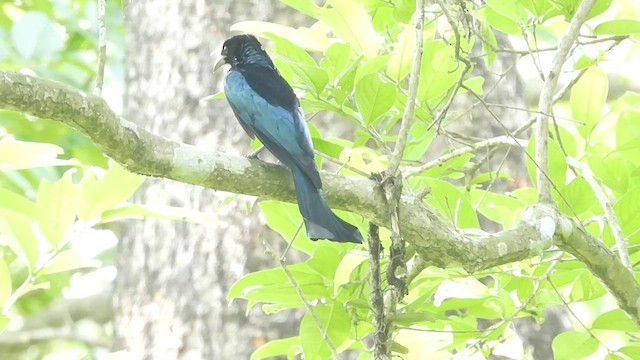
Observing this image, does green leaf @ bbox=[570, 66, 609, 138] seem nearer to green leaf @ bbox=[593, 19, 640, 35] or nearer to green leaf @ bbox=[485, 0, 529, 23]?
green leaf @ bbox=[593, 19, 640, 35]

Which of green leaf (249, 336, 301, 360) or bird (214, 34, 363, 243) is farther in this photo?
green leaf (249, 336, 301, 360)

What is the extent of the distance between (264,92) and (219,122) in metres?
1.60

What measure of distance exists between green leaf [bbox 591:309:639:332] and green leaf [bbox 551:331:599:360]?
0.05 metres

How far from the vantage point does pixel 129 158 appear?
1.93 metres

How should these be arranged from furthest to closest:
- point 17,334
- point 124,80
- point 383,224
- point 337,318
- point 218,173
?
point 17,334, point 124,80, point 337,318, point 383,224, point 218,173

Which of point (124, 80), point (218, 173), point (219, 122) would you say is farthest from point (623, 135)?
point (124, 80)

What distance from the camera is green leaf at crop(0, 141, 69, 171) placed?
227 centimetres

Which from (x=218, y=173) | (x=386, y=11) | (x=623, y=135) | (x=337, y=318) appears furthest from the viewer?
(x=386, y=11)

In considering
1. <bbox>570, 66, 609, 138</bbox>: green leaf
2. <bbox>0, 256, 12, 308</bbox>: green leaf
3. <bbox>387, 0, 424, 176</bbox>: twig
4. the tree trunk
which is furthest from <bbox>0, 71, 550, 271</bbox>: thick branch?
the tree trunk

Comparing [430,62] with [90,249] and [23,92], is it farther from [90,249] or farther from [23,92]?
[90,249]

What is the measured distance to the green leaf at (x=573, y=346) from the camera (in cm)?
244

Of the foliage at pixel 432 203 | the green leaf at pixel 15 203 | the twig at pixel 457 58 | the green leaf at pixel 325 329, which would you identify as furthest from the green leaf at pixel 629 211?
the green leaf at pixel 15 203

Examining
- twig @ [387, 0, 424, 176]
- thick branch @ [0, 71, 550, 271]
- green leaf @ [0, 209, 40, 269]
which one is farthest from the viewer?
green leaf @ [0, 209, 40, 269]

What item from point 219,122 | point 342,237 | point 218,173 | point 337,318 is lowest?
point 337,318
